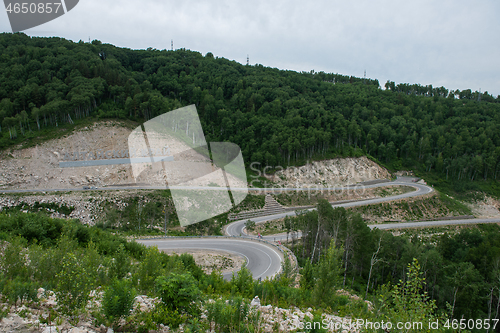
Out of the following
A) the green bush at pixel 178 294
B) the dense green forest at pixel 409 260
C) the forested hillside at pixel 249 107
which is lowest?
the dense green forest at pixel 409 260

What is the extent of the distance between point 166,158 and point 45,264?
45.2 meters

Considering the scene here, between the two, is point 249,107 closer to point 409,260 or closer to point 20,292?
point 409,260

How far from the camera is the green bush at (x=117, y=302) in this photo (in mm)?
8117

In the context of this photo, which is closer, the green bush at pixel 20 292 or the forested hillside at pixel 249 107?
the green bush at pixel 20 292

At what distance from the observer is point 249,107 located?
276ft

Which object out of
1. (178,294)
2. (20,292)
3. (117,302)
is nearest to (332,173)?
(178,294)

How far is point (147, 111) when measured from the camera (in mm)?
68500

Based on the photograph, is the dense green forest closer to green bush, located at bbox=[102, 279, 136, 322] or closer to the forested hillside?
green bush, located at bbox=[102, 279, 136, 322]

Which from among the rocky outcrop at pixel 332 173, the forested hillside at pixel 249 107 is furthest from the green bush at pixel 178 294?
the forested hillside at pixel 249 107

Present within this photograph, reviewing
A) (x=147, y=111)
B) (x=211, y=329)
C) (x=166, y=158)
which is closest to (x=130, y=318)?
(x=211, y=329)

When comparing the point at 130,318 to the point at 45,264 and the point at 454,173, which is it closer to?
the point at 45,264

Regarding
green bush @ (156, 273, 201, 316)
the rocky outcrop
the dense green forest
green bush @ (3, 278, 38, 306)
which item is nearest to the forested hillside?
the rocky outcrop

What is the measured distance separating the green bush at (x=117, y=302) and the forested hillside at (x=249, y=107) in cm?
5557

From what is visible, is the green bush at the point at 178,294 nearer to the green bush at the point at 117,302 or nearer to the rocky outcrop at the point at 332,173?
the green bush at the point at 117,302
